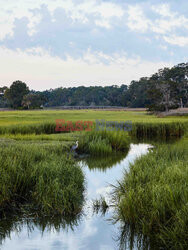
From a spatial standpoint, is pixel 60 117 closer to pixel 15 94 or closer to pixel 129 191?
pixel 129 191

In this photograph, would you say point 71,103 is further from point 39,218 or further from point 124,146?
point 39,218

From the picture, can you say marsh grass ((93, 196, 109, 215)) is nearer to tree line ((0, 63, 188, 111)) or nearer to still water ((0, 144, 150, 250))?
still water ((0, 144, 150, 250))

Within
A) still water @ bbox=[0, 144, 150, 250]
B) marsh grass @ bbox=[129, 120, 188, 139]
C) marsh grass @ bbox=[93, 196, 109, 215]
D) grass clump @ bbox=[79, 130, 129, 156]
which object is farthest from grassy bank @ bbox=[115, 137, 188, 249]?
marsh grass @ bbox=[129, 120, 188, 139]

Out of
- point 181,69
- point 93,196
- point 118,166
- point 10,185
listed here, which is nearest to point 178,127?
point 118,166

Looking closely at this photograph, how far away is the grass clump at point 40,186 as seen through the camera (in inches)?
263

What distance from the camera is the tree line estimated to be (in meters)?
50.0

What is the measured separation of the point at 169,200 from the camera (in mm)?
5383

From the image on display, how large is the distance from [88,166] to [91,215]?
530cm

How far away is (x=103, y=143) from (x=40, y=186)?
8.07 metres

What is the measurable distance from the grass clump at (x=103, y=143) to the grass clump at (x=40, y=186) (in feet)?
20.3

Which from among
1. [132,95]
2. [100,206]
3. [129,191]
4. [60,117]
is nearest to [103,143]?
[100,206]

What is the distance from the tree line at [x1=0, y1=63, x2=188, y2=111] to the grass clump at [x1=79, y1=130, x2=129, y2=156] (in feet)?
104

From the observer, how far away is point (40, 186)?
6871 millimetres

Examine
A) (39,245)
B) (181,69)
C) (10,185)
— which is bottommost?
(39,245)
